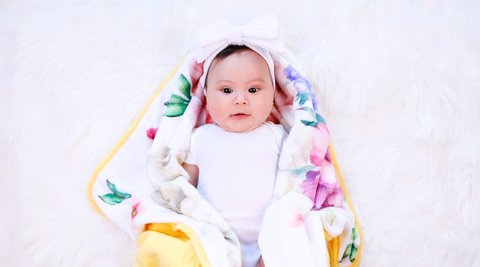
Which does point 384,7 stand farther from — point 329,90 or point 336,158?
point 336,158

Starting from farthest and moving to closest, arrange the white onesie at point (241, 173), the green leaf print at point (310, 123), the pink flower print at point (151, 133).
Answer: the pink flower print at point (151, 133) < the green leaf print at point (310, 123) < the white onesie at point (241, 173)

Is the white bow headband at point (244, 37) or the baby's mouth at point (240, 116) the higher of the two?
the white bow headband at point (244, 37)

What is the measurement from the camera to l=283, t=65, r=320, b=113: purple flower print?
132 cm

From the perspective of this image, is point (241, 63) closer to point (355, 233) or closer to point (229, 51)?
point (229, 51)

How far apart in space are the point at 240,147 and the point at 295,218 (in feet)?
1.03

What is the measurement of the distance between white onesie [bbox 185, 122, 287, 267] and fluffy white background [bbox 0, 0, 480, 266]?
10.5 inches

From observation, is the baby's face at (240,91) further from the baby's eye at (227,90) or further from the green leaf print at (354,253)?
the green leaf print at (354,253)

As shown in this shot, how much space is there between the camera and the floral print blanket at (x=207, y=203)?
1.04m

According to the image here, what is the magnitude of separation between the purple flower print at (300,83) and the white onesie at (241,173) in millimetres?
160

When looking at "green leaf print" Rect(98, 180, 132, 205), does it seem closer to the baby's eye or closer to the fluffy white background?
the fluffy white background

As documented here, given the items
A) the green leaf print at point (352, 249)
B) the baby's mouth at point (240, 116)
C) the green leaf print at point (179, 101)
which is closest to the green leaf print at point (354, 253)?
the green leaf print at point (352, 249)

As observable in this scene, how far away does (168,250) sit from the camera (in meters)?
1.03

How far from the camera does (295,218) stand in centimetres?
106

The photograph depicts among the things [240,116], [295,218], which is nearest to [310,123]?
[240,116]
